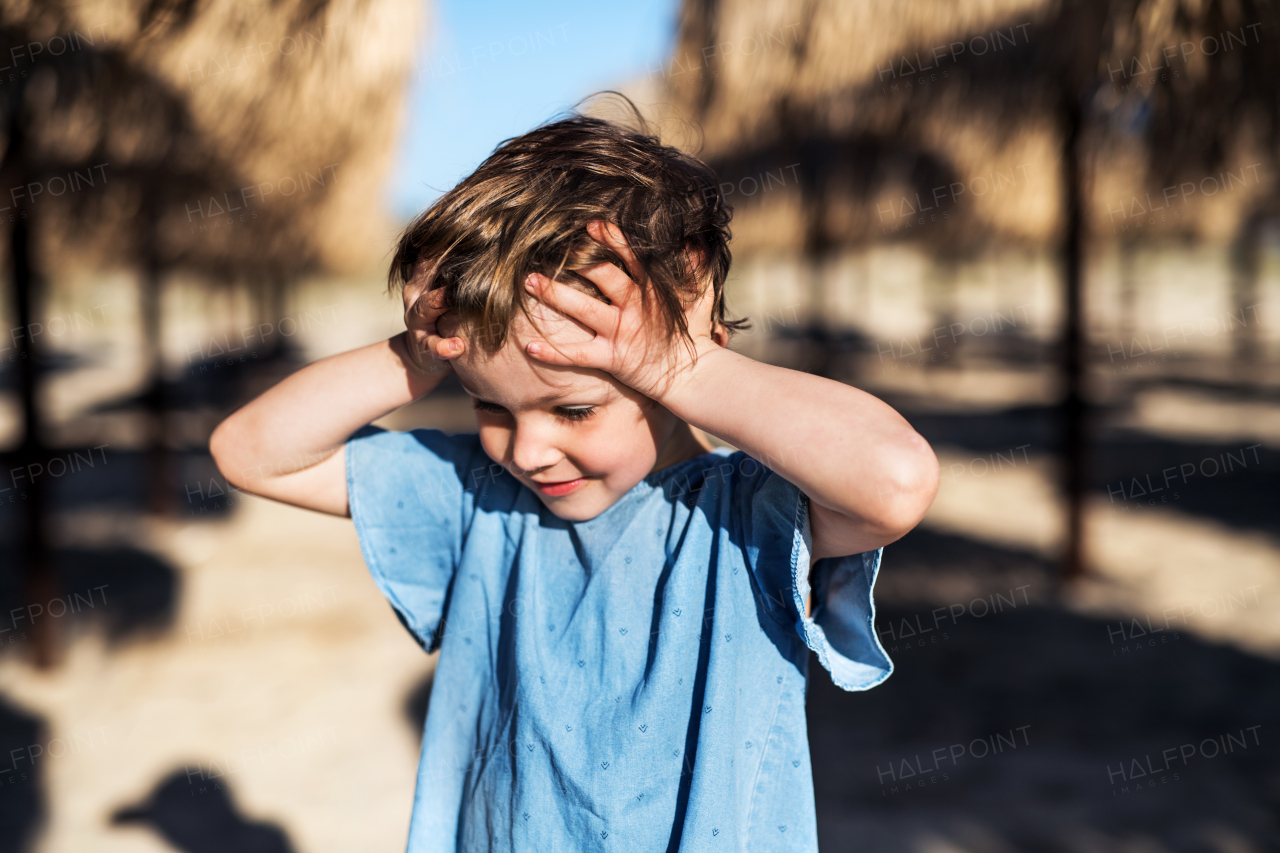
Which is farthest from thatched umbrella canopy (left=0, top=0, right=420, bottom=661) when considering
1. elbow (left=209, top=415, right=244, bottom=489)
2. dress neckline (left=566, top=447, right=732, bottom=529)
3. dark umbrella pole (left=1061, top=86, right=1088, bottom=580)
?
dark umbrella pole (left=1061, top=86, right=1088, bottom=580)

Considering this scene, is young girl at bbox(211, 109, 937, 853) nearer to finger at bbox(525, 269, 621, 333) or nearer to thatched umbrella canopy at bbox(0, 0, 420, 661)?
finger at bbox(525, 269, 621, 333)

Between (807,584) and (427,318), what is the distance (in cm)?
44

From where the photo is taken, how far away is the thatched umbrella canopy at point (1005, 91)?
8.89 feet

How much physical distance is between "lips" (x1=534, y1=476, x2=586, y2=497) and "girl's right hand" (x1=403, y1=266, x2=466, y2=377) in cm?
16

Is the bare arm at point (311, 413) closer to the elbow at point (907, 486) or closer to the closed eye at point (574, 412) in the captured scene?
the closed eye at point (574, 412)

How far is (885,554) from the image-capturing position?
4414 millimetres

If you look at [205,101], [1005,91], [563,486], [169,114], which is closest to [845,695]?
[563,486]

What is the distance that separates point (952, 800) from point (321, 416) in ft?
7.18

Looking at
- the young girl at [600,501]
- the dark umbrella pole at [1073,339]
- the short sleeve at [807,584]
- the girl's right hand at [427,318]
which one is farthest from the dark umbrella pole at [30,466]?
the dark umbrella pole at [1073,339]

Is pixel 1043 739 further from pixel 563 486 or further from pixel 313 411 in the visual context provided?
pixel 313 411

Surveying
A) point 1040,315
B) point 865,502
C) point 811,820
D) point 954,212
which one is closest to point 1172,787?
point 811,820

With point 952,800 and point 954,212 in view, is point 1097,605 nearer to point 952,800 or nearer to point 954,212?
point 952,800

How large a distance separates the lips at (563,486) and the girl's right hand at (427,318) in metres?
0.16

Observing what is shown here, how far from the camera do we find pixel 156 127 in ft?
12.1
